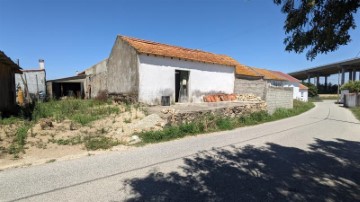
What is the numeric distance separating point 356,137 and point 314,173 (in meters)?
6.02

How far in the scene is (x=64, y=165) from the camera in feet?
16.6

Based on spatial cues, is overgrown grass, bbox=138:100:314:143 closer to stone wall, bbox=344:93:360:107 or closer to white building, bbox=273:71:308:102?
stone wall, bbox=344:93:360:107

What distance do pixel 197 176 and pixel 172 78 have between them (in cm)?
1009

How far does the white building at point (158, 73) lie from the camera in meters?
12.8

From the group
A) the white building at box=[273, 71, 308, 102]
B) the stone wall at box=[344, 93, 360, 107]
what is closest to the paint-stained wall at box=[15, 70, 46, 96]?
the stone wall at box=[344, 93, 360, 107]

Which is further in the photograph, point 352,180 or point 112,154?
point 112,154

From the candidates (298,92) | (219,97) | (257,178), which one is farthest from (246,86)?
(298,92)

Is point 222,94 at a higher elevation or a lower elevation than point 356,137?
higher

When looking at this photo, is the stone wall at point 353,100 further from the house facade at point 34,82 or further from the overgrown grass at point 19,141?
the house facade at point 34,82

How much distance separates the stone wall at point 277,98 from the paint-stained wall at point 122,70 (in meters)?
9.39

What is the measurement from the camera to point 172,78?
46.2 feet

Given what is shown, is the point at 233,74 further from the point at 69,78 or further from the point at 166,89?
the point at 69,78

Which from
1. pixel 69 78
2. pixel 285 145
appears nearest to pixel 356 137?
pixel 285 145

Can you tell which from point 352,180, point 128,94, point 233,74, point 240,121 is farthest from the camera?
point 233,74
